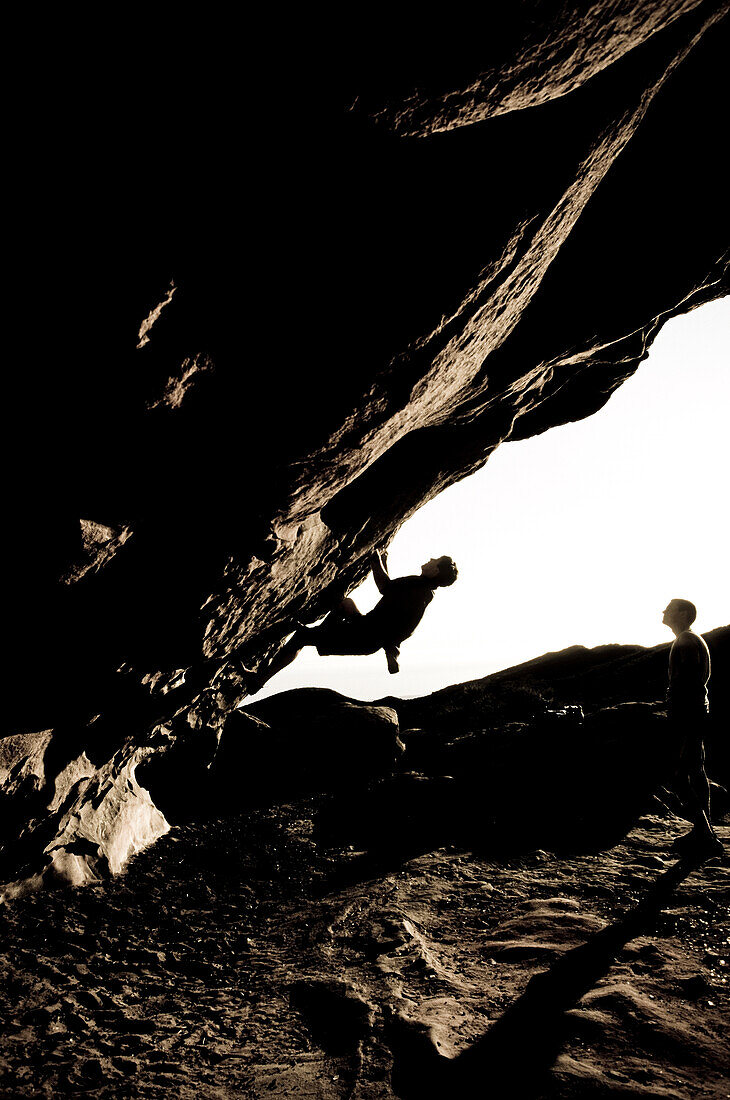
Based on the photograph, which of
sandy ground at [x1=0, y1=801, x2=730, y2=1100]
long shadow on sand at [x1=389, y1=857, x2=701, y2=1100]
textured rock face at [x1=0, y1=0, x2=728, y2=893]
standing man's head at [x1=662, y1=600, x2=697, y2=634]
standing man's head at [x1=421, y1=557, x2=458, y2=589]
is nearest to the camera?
textured rock face at [x1=0, y1=0, x2=728, y2=893]

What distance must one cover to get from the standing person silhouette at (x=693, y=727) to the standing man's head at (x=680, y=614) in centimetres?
11

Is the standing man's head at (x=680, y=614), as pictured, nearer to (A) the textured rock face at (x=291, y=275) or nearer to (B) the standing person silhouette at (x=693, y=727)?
(B) the standing person silhouette at (x=693, y=727)

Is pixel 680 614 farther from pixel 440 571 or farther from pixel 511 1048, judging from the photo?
pixel 511 1048

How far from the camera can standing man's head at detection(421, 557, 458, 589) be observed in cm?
891

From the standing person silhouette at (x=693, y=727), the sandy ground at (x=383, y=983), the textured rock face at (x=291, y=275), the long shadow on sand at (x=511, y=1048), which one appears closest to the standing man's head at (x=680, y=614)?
the standing person silhouette at (x=693, y=727)

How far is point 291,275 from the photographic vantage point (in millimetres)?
3449

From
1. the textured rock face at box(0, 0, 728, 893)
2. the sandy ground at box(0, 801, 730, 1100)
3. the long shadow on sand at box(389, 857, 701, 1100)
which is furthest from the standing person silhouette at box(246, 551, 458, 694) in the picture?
the long shadow on sand at box(389, 857, 701, 1100)

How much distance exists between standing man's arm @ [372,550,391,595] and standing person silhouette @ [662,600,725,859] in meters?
4.60

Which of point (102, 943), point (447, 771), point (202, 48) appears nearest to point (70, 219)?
point (202, 48)

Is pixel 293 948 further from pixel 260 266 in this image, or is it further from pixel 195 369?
pixel 260 266

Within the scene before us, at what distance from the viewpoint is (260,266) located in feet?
10.9

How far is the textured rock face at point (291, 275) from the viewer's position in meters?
2.50

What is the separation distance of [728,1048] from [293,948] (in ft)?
11.4

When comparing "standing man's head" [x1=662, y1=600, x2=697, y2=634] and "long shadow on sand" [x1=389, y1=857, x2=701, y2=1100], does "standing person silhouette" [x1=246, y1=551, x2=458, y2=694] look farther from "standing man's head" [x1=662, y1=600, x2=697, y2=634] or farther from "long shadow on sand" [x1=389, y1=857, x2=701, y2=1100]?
"long shadow on sand" [x1=389, y1=857, x2=701, y2=1100]
